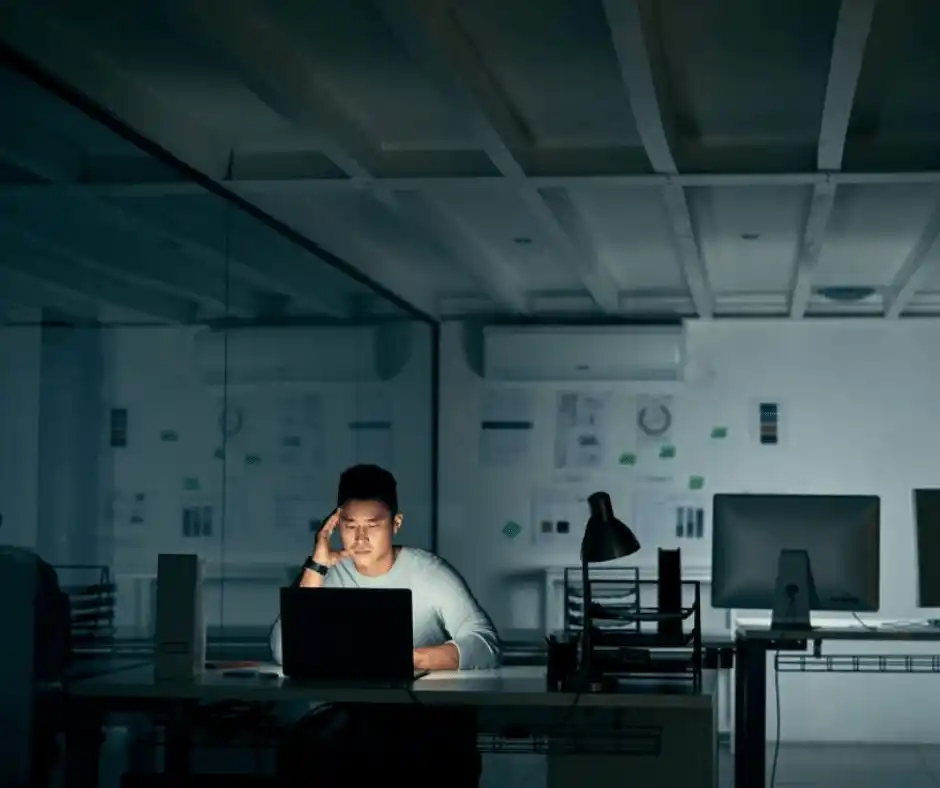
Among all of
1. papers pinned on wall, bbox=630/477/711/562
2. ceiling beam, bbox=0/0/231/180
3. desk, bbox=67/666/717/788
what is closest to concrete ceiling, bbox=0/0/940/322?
ceiling beam, bbox=0/0/231/180

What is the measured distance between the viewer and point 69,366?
13.7 feet

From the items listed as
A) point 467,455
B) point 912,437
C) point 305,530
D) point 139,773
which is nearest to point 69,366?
point 139,773

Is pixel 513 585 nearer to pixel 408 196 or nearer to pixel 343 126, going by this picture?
pixel 408 196

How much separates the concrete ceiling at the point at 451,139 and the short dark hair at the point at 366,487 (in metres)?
0.98

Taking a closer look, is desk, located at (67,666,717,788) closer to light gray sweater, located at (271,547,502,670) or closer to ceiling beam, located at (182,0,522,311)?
light gray sweater, located at (271,547,502,670)

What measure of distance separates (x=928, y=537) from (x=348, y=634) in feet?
8.53

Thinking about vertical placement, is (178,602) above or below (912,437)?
below

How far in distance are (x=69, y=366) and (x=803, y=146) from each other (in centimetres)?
275

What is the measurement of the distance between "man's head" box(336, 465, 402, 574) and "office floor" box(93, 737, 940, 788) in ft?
5.65

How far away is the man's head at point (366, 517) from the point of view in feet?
14.1

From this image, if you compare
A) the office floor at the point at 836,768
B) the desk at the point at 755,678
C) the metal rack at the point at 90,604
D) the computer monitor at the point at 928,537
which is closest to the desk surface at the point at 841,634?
the desk at the point at 755,678

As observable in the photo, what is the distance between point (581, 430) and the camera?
8758 mm

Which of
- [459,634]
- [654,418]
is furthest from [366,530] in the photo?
[654,418]

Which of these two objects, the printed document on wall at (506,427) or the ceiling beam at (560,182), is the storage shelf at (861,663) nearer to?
the ceiling beam at (560,182)
